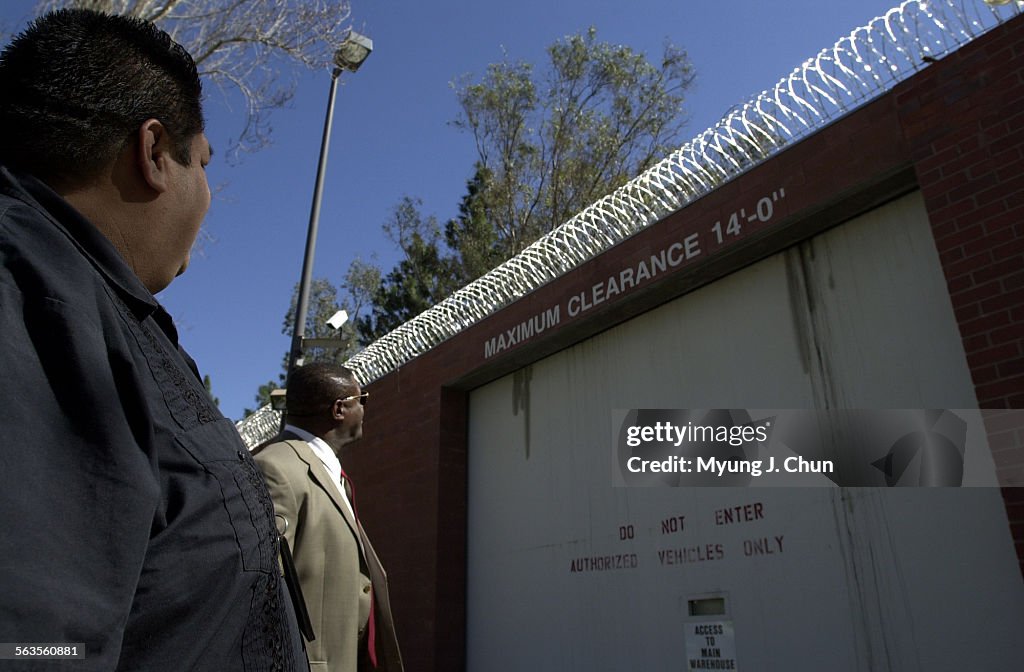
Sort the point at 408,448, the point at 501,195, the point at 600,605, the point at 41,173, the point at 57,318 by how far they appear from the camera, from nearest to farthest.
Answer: the point at 57,318 < the point at 41,173 < the point at 600,605 < the point at 408,448 < the point at 501,195

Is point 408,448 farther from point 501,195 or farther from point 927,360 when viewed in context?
point 501,195

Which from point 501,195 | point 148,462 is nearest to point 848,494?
point 148,462

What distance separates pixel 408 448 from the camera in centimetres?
889

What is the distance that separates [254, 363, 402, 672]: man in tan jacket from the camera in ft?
8.45

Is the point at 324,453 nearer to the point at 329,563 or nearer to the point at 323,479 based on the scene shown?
the point at 323,479

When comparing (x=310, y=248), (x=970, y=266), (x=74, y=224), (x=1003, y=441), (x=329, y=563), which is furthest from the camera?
(x=310, y=248)

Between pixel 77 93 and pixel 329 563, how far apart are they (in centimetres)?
196

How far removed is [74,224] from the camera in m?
0.99

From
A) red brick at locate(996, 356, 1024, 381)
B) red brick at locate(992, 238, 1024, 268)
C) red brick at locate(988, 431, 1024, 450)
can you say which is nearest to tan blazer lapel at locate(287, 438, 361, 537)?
red brick at locate(988, 431, 1024, 450)

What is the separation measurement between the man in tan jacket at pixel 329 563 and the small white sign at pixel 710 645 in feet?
11.2

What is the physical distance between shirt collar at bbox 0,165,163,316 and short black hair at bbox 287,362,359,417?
2417mm

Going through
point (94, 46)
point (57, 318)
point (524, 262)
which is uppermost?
point (524, 262)

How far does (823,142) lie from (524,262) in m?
3.40

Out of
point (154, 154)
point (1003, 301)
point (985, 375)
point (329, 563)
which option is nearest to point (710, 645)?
point (985, 375)
